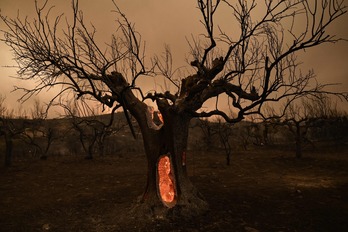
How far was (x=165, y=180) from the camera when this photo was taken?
6.05 m

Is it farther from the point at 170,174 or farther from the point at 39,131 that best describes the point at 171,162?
the point at 39,131

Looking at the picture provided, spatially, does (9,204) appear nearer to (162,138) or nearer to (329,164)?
(162,138)

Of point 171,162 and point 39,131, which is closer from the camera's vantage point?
point 171,162

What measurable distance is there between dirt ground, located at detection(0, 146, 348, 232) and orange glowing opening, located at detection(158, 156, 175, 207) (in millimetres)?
718

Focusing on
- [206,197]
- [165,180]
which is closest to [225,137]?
[206,197]

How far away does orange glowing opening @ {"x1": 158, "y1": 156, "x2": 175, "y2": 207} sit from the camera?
593 cm

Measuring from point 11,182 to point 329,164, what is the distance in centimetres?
1389

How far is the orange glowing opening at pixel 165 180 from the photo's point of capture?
5.93m

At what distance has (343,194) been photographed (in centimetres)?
722

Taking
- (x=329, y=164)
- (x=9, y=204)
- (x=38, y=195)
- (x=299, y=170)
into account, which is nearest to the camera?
(x=9, y=204)

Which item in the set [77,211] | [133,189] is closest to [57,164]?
[133,189]

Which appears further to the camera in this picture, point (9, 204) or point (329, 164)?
point (329, 164)

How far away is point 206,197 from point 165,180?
162 cm

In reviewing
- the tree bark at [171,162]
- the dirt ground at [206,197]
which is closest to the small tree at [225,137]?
Answer: the dirt ground at [206,197]
